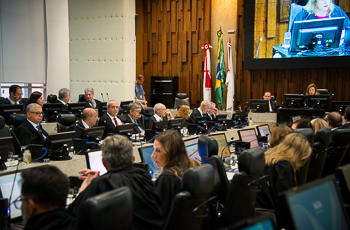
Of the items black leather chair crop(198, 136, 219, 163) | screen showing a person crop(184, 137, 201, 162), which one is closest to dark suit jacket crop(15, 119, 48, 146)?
screen showing a person crop(184, 137, 201, 162)

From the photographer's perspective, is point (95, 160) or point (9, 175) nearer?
point (9, 175)

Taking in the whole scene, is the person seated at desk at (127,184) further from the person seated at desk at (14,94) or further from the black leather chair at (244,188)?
the person seated at desk at (14,94)

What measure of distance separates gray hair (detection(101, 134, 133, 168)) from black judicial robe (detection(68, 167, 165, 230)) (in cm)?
6

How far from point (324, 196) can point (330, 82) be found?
11710 millimetres

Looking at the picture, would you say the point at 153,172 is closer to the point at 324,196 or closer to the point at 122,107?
the point at 324,196

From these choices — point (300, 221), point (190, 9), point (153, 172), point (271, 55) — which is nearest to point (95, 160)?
point (153, 172)

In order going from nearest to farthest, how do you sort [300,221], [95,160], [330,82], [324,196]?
[300,221]
[324,196]
[95,160]
[330,82]

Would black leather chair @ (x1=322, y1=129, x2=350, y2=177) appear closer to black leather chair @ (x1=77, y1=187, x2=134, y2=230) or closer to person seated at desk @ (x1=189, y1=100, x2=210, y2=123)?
black leather chair @ (x1=77, y1=187, x2=134, y2=230)

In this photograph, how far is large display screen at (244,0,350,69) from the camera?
12234 mm

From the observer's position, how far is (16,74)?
36.1ft


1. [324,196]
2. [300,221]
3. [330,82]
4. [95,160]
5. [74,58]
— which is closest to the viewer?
[300,221]

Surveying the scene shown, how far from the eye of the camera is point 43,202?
204 centimetres

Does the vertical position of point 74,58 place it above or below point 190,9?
below

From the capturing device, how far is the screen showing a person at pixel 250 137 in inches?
252
